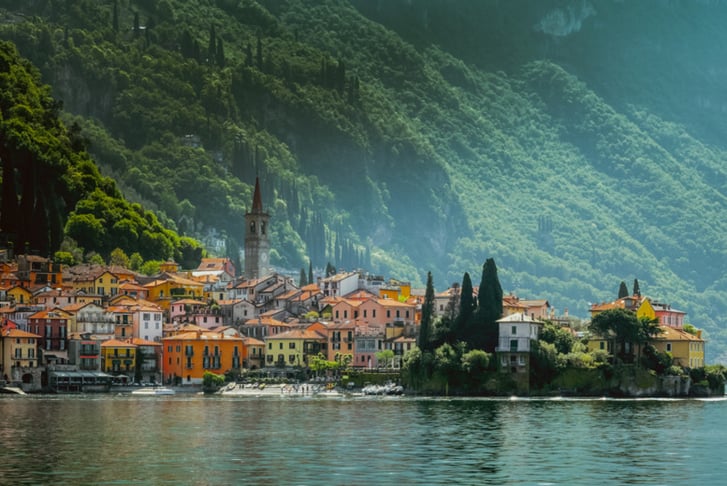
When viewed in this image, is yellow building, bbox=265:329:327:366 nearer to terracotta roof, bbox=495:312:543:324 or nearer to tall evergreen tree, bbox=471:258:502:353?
tall evergreen tree, bbox=471:258:502:353

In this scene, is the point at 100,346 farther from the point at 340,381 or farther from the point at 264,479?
the point at 264,479

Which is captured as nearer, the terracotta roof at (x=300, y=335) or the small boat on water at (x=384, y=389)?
the small boat on water at (x=384, y=389)

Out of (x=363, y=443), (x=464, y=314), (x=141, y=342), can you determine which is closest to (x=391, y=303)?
(x=141, y=342)

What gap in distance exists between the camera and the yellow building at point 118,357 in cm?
15875

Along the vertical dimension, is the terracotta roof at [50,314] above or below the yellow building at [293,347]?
above

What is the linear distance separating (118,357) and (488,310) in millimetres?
34970

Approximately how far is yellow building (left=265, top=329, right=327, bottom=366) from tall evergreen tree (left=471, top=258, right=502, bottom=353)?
22.0 meters

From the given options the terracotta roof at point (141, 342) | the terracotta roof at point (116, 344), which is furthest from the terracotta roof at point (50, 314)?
the terracotta roof at point (141, 342)

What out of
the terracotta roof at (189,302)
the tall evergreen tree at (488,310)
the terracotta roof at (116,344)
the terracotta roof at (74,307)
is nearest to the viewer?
the tall evergreen tree at (488,310)

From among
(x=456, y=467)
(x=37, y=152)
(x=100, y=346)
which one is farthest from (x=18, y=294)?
(x=456, y=467)

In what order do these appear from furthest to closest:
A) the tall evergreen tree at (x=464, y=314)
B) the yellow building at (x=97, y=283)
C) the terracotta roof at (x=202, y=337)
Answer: the yellow building at (x=97, y=283), the terracotta roof at (x=202, y=337), the tall evergreen tree at (x=464, y=314)

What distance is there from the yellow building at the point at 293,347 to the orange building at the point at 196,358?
4201mm

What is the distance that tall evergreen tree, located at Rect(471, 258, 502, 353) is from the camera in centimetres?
14188

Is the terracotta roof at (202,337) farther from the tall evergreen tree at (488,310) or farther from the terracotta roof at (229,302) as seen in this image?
the tall evergreen tree at (488,310)
